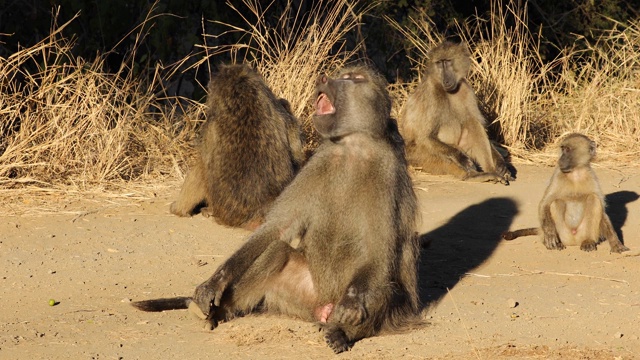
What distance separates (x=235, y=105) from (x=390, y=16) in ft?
14.0

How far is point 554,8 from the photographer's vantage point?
37.3ft

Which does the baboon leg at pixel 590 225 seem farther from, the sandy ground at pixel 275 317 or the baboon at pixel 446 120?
the baboon at pixel 446 120

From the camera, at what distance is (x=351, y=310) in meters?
4.36

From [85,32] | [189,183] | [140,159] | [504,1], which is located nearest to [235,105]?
[189,183]

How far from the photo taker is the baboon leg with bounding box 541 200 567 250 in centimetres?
632

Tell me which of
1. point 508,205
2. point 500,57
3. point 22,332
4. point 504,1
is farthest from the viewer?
point 504,1

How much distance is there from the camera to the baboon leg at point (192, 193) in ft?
21.7

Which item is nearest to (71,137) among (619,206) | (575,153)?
(575,153)

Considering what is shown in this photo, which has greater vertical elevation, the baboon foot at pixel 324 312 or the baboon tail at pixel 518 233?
the baboon foot at pixel 324 312

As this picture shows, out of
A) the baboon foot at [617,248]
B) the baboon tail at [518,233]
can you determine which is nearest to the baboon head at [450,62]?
the baboon tail at [518,233]

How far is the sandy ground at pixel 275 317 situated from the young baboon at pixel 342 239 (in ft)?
0.42

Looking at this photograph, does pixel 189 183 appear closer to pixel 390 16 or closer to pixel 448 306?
pixel 448 306

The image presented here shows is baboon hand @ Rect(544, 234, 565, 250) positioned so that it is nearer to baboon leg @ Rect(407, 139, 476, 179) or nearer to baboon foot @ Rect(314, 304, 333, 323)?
baboon leg @ Rect(407, 139, 476, 179)

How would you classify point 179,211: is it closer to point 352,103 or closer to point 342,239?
point 342,239
